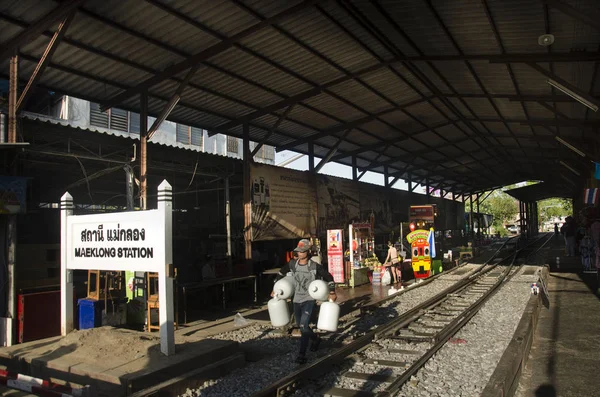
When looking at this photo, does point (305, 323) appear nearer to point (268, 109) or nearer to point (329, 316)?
point (329, 316)

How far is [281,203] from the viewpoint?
55.3ft

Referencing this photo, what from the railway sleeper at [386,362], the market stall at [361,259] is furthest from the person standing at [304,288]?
the market stall at [361,259]

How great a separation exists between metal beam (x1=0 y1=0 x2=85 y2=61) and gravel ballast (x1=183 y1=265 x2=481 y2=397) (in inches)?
282

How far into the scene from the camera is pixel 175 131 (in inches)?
1153

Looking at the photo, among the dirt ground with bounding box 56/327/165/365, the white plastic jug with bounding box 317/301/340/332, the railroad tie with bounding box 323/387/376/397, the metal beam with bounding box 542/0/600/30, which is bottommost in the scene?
the railroad tie with bounding box 323/387/376/397

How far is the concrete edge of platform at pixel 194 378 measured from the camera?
16.9 ft

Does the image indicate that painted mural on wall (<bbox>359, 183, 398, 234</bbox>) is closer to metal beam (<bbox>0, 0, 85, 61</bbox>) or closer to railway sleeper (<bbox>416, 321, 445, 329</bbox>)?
railway sleeper (<bbox>416, 321, 445, 329</bbox>)

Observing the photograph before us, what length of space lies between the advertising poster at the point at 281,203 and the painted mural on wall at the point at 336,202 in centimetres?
68

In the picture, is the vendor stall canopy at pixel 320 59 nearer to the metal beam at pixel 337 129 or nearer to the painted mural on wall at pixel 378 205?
the metal beam at pixel 337 129

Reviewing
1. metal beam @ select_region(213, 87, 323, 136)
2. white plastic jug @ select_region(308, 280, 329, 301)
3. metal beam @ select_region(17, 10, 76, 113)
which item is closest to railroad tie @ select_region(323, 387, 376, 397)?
white plastic jug @ select_region(308, 280, 329, 301)

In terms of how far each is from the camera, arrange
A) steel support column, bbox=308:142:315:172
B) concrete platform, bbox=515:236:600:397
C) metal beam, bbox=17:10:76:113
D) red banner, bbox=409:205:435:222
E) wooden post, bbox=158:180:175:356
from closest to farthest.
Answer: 1. concrete platform, bbox=515:236:600:397
2. wooden post, bbox=158:180:175:356
3. metal beam, bbox=17:10:76:113
4. steel support column, bbox=308:142:315:172
5. red banner, bbox=409:205:435:222

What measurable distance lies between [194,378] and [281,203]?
444 inches

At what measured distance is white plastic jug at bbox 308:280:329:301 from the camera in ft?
22.0

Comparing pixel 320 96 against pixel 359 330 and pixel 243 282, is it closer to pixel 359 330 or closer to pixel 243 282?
pixel 243 282
